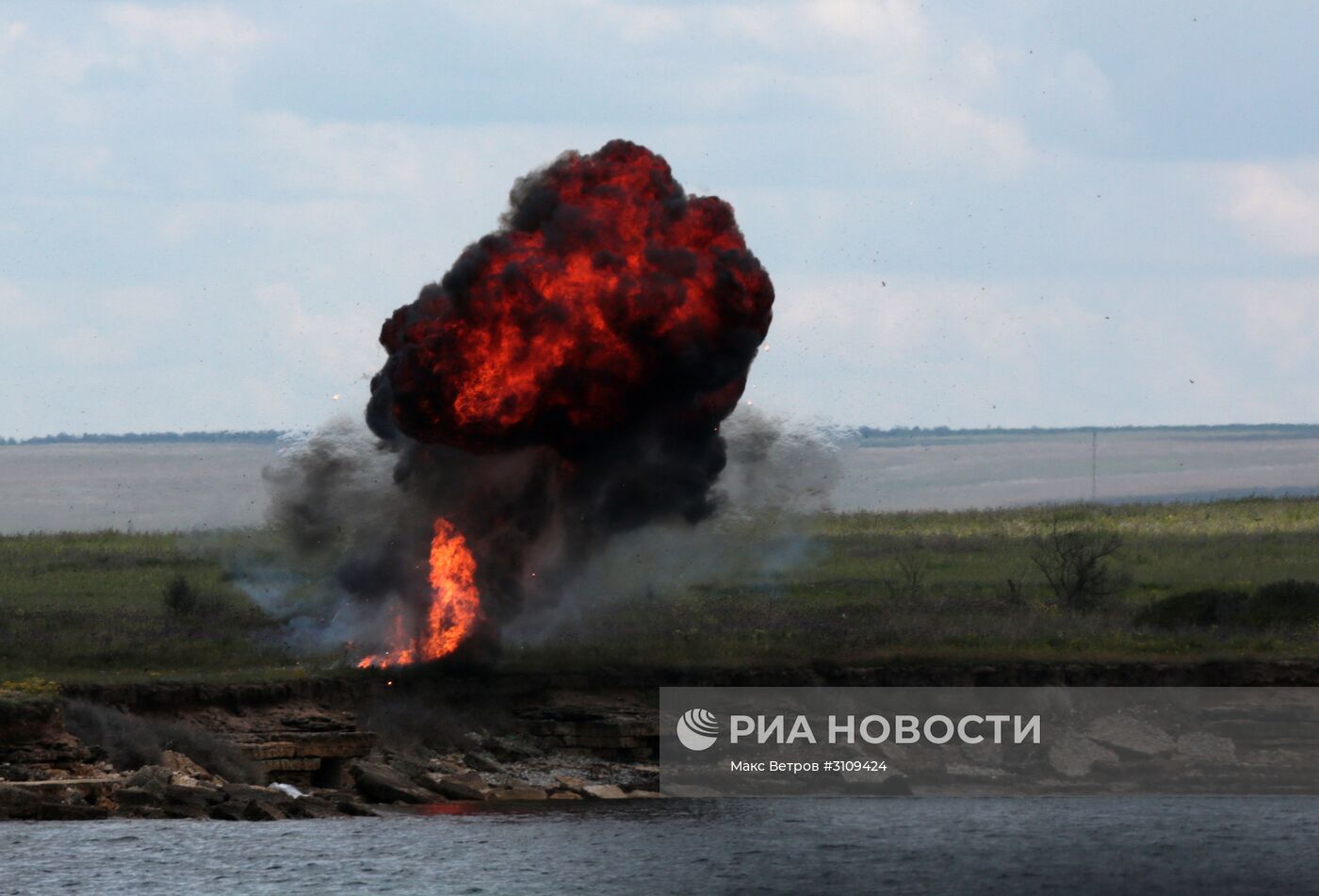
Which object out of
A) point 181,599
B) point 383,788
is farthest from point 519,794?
point 181,599

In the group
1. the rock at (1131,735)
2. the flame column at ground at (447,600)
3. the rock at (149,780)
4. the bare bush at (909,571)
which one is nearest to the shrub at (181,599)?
the flame column at ground at (447,600)

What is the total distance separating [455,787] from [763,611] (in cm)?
2509

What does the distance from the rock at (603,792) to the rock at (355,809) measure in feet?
24.0

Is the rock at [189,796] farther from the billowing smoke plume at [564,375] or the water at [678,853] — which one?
the billowing smoke plume at [564,375]

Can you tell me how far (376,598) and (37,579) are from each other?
33.1 meters

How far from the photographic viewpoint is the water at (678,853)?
192 feet

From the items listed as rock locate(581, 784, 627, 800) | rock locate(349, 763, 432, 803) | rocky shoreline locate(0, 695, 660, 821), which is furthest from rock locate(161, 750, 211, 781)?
rock locate(581, 784, 627, 800)

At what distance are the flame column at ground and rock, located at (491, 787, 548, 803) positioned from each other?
25.3 ft

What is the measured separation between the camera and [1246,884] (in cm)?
5991

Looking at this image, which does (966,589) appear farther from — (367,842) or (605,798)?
(367,842)

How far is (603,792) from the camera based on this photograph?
236 ft

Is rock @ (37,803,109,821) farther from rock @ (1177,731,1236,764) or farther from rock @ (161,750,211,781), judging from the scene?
rock @ (1177,731,1236,764)

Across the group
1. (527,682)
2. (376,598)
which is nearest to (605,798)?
(527,682)

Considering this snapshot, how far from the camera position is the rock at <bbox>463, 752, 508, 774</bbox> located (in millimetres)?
73062
